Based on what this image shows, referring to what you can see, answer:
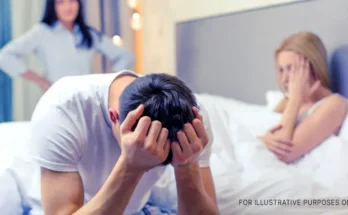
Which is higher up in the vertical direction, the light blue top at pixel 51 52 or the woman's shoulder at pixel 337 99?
the light blue top at pixel 51 52

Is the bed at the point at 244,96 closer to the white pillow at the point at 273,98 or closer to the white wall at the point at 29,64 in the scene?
the white pillow at the point at 273,98

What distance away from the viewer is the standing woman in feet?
4.51

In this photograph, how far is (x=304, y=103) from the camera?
992mm

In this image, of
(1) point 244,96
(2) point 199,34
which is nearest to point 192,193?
(1) point 244,96

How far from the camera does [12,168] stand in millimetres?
941

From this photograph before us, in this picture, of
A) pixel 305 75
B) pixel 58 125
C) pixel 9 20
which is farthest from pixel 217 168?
pixel 9 20

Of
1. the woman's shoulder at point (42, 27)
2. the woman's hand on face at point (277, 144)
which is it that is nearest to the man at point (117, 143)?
the woman's hand on face at point (277, 144)

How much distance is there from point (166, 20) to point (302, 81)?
56cm

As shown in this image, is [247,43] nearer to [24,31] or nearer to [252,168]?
[252,168]

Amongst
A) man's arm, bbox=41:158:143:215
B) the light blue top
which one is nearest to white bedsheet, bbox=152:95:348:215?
man's arm, bbox=41:158:143:215

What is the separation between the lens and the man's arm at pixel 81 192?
2.17 ft

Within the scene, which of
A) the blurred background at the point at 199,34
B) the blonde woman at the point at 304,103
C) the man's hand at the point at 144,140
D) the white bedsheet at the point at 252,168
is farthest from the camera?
the blurred background at the point at 199,34

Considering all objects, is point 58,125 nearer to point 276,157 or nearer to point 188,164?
point 188,164

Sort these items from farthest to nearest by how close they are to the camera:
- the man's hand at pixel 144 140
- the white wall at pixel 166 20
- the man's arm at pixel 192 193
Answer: the white wall at pixel 166 20 → the man's arm at pixel 192 193 → the man's hand at pixel 144 140
